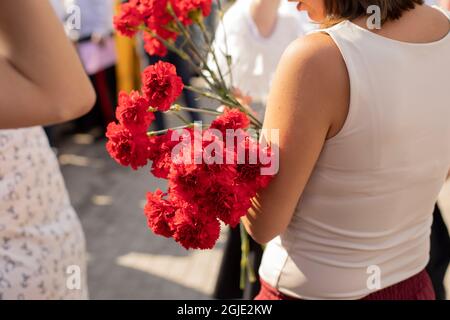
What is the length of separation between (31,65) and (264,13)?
1.53 m

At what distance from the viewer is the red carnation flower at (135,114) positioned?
1.09 meters

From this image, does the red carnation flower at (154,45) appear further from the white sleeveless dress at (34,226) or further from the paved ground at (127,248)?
the paved ground at (127,248)

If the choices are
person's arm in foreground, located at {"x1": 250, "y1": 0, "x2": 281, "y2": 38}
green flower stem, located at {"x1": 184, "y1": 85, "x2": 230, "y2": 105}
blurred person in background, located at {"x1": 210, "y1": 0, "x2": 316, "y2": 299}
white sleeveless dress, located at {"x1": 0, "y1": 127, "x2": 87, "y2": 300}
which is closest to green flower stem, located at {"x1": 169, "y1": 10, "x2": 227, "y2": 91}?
green flower stem, located at {"x1": 184, "y1": 85, "x2": 230, "y2": 105}

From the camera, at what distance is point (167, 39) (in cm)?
148

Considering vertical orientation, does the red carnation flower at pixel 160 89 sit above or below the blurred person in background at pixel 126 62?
above

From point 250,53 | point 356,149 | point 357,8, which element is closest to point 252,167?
point 356,149

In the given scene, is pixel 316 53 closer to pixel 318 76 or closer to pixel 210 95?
pixel 318 76

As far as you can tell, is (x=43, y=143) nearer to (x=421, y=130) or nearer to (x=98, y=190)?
(x=421, y=130)

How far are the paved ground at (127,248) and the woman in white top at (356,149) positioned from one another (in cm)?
192

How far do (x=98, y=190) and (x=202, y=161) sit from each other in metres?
3.48

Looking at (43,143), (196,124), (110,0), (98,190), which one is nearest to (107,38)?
(110,0)

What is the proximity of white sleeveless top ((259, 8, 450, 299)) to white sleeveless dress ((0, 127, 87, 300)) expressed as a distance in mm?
540

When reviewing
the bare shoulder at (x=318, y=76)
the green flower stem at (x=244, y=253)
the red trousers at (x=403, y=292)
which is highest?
the bare shoulder at (x=318, y=76)

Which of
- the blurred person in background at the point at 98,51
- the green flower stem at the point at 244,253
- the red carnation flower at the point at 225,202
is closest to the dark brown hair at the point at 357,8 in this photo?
the red carnation flower at the point at 225,202
